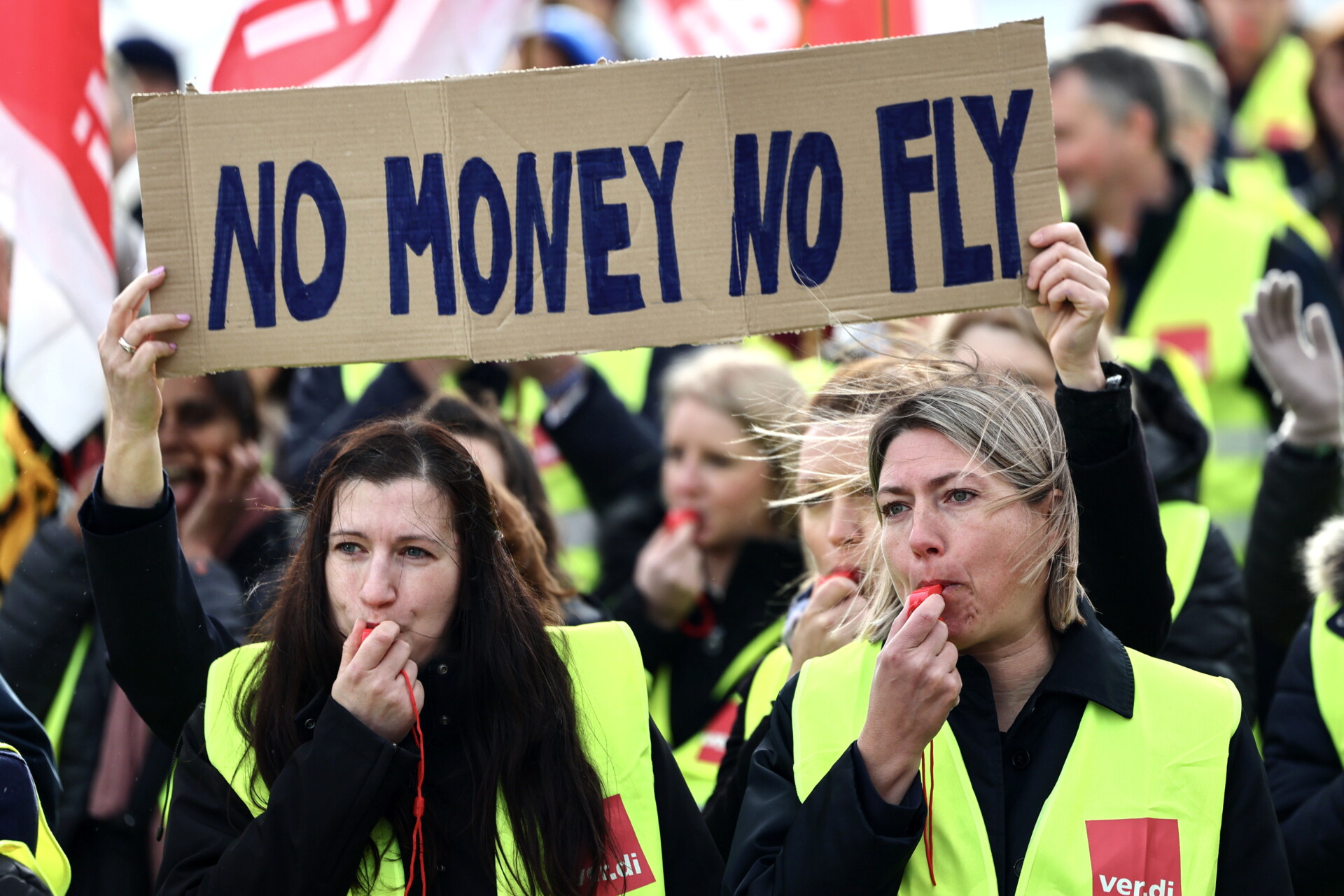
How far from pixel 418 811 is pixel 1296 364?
2.59 m

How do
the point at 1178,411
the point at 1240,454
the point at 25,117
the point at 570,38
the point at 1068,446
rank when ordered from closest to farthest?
1. the point at 1068,446
2. the point at 1178,411
3. the point at 25,117
4. the point at 1240,454
5. the point at 570,38

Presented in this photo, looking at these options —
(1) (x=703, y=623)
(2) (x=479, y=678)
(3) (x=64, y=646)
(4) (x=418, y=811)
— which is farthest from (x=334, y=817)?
(1) (x=703, y=623)

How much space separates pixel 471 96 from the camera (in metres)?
2.79

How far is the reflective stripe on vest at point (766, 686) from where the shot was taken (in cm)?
317

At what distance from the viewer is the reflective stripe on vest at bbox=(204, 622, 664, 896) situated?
2.54 m

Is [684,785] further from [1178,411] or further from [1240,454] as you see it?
[1240,454]

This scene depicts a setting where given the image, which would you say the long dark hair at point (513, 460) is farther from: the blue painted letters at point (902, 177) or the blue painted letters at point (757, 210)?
the blue painted letters at point (902, 177)

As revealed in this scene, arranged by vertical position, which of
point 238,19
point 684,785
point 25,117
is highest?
point 238,19

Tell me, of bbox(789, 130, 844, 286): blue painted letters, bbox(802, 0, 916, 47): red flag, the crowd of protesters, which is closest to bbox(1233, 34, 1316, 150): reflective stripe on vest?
bbox(802, 0, 916, 47): red flag

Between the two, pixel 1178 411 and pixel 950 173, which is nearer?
pixel 950 173

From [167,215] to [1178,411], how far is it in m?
2.22

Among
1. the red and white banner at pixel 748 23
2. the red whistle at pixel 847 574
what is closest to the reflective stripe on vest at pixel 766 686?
the red whistle at pixel 847 574

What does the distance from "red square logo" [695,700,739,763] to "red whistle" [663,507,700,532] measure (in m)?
0.59

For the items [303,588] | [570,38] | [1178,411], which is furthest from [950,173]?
[570,38]
